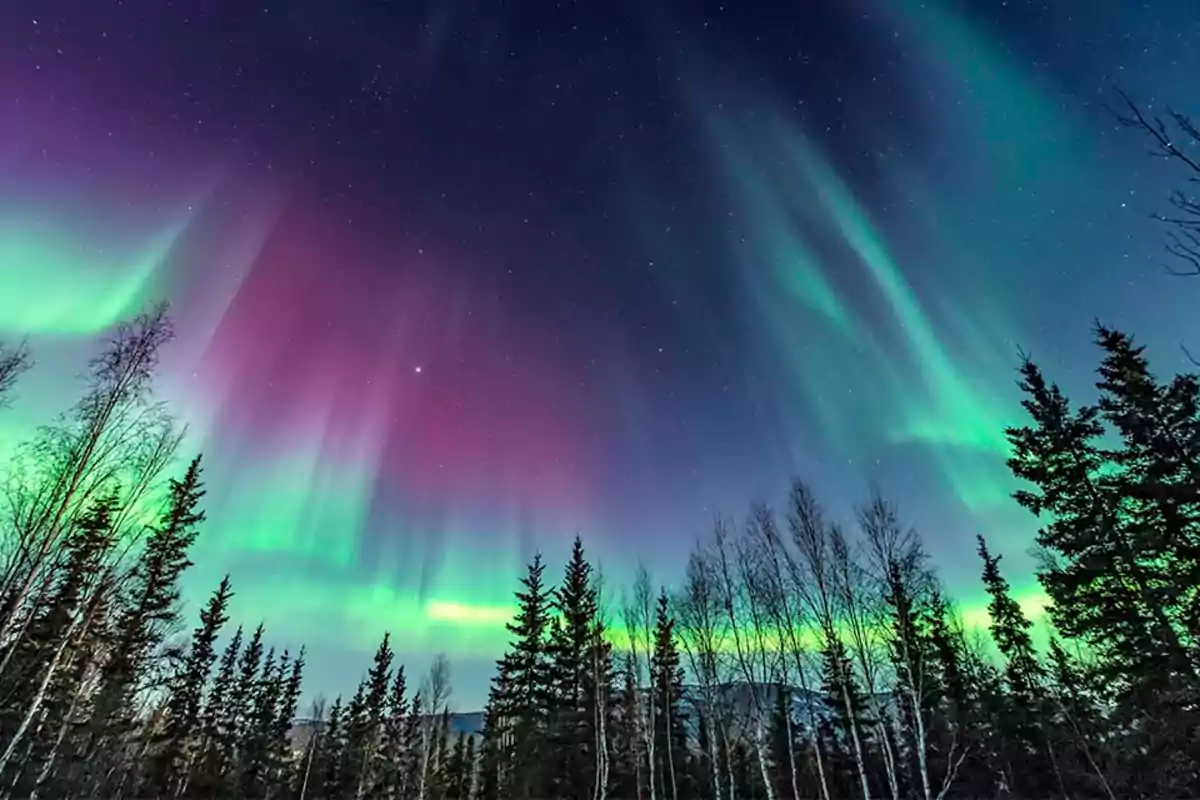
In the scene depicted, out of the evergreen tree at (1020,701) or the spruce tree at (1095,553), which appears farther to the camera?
the evergreen tree at (1020,701)

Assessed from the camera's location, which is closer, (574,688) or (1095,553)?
(1095,553)

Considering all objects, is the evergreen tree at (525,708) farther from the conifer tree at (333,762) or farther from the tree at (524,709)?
the conifer tree at (333,762)

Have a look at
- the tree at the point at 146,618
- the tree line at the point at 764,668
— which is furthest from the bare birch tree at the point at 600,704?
the tree at the point at 146,618

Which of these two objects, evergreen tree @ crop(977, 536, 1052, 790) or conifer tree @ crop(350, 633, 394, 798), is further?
conifer tree @ crop(350, 633, 394, 798)

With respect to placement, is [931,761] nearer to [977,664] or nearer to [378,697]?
[977,664]

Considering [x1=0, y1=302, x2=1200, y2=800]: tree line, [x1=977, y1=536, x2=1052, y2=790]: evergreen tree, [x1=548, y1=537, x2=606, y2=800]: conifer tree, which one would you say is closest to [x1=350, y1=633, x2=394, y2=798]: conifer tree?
[x1=0, y1=302, x2=1200, y2=800]: tree line

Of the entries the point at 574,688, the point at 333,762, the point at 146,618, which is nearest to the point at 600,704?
the point at 574,688

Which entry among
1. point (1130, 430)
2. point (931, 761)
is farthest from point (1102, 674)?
point (931, 761)

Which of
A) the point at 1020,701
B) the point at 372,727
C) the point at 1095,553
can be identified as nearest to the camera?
the point at 1095,553

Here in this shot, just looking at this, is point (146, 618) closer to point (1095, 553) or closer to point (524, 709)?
Result: point (524, 709)

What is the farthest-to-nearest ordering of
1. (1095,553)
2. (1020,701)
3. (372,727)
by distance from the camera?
(372,727), (1020,701), (1095,553)

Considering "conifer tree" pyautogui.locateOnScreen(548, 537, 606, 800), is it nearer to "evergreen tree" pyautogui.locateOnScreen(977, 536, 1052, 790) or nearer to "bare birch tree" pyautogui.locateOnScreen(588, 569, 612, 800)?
"bare birch tree" pyautogui.locateOnScreen(588, 569, 612, 800)

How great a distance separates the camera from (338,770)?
164 feet

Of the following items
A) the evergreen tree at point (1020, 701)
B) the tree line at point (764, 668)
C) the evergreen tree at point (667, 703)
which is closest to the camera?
the tree line at point (764, 668)
